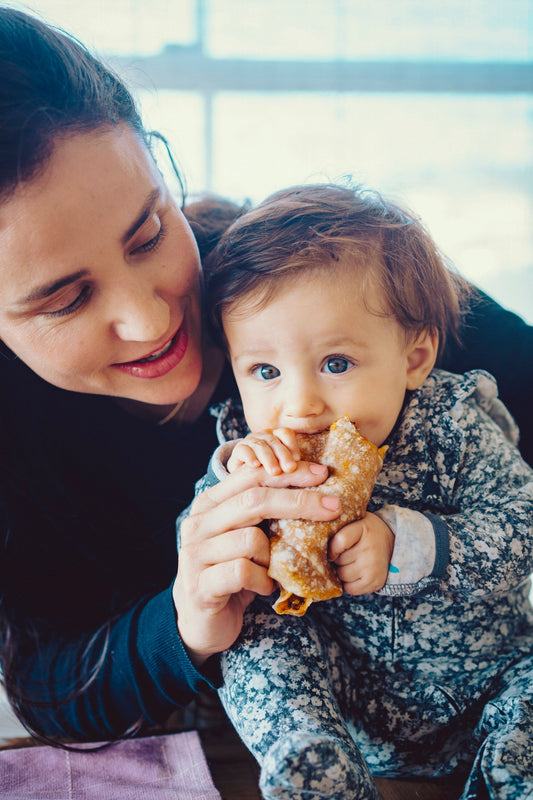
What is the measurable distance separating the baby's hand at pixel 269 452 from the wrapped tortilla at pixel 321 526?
0.12 ft

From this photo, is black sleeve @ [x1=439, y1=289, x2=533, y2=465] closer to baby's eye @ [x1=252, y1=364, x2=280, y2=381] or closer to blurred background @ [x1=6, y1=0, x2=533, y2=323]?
baby's eye @ [x1=252, y1=364, x2=280, y2=381]

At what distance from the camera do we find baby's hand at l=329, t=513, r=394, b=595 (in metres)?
0.95

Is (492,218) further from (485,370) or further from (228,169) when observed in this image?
(485,370)

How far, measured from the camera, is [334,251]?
1.08 meters

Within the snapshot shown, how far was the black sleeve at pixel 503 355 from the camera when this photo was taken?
1386 millimetres

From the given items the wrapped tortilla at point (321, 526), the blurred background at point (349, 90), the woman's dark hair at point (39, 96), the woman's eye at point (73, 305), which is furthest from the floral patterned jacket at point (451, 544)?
the blurred background at point (349, 90)

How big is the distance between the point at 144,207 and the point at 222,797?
42.4 inches

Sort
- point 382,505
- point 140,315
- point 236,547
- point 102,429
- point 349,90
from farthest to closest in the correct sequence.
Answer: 1. point 349,90
2. point 102,429
3. point 382,505
4. point 140,315
5. point 236,547

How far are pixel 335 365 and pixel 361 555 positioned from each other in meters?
0.32

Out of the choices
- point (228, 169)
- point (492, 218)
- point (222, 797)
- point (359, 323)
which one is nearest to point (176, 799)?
point (222, 797)

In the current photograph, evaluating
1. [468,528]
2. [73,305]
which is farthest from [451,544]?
[73,305]

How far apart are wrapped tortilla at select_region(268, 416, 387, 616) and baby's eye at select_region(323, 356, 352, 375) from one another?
9cm

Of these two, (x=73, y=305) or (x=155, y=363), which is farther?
(x=155, y=363)

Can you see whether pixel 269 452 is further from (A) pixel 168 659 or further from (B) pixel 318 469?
(A) pixel 168 659
